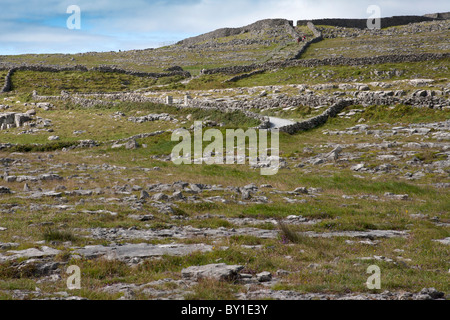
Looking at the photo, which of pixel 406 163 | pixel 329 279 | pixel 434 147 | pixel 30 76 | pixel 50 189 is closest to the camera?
pixel 329 279

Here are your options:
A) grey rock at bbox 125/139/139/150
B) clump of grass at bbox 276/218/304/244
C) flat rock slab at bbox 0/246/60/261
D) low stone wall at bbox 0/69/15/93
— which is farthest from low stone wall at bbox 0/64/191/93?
flat rock slab at bbox 0/246/60/261

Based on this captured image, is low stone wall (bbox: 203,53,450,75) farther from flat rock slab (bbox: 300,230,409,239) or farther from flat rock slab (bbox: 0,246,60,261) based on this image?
flat rock slab (bbox: 0,246,60,261)

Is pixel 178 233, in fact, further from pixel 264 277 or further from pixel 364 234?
pixel 364 234

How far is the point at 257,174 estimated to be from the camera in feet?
73.3

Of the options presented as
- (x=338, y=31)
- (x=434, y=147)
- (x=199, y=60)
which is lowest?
(x=434, y=147)

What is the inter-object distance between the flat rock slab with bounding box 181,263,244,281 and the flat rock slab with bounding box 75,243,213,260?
4.49ft

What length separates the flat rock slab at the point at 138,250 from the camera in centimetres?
966

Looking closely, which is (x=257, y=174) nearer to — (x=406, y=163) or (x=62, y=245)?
(x=406, y=163)

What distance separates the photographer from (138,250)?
1016 centimetres

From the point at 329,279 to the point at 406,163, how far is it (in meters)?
16.4

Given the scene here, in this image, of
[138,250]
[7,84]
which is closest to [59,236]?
[138,250]

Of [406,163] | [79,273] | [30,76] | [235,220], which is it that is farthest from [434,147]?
[30,76]

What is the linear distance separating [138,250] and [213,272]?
9.13 ft

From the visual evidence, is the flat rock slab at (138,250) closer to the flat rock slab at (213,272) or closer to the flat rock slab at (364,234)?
the flat rock slab at (213,272)
